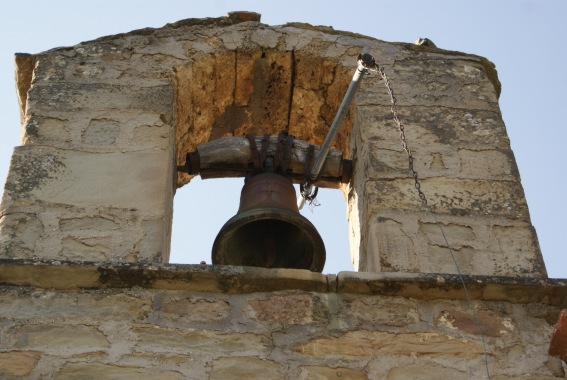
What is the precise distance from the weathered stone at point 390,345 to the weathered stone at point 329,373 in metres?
0.07

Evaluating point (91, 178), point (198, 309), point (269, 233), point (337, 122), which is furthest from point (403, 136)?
point (198, 309)

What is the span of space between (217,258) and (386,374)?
1195 mm

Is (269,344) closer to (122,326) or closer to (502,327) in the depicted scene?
(122,326)

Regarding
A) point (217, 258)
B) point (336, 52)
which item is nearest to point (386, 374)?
point (217, 258)

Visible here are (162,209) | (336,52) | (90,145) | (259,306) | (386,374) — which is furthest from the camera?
(336,52)

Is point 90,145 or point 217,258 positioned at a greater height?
point 90,145

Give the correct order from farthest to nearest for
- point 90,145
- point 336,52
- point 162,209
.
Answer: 1. point 336,52
2. point 90,145
3. point 162,209

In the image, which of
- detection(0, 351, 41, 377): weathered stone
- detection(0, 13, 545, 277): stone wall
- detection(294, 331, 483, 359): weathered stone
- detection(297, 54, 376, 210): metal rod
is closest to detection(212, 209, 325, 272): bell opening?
detection(0, 13, 545, 277): stone wall

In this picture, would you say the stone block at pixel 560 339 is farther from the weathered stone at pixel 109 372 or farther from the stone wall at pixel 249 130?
the weathered stone at pixel 109 372

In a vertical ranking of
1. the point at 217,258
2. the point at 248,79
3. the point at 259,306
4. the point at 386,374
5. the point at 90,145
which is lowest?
the point at 386,374

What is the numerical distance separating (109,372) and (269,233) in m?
1.38

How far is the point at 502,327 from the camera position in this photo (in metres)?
3.99

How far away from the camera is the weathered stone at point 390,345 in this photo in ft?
12.6

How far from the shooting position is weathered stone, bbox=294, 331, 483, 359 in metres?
3.83
